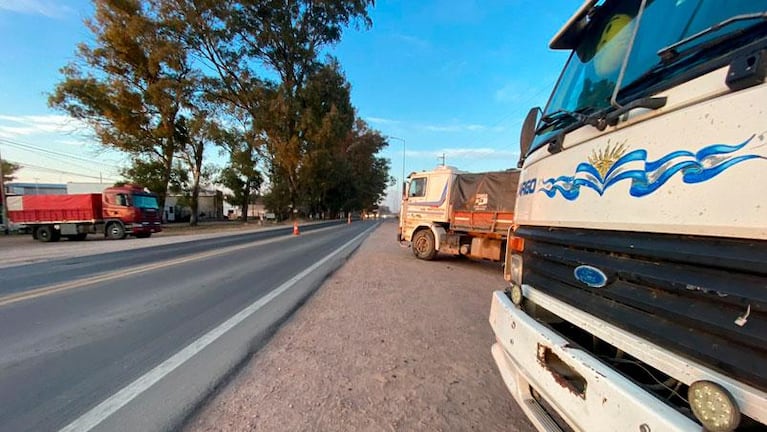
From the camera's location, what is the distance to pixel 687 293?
123 centimetres

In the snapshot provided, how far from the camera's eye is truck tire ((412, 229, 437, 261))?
10352mm

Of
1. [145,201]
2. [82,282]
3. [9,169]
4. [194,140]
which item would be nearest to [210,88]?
[194,140]

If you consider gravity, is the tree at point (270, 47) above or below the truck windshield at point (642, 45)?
above

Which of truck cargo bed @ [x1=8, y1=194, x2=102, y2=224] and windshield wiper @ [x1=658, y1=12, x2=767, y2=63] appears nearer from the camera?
windshield wiper @ [x1=658, y1=12, x2=767, y2=63]

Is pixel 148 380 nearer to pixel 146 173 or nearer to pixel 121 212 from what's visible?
pixel 121 212

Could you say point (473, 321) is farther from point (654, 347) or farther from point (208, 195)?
point (208, 195)

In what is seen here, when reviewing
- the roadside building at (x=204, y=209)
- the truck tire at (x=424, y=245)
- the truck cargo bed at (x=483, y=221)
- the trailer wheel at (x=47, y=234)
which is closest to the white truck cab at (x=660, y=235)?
the truck cargo bed at (x=483, y=221)

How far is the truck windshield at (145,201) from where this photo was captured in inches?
757

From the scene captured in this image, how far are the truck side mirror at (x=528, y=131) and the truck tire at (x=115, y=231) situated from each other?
2245 cm

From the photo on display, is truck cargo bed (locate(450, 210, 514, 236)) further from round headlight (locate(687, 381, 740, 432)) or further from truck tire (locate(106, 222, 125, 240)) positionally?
truck tire (locate(106, 222, 125, 240))

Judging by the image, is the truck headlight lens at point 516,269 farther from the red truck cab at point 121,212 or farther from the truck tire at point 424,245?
the red truck cab at point 121,212

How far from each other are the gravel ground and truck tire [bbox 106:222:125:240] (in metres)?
19.1

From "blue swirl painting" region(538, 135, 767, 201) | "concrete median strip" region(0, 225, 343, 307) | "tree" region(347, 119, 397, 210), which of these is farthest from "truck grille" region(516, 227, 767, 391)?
"tree" region(347, 119, 397, 210)

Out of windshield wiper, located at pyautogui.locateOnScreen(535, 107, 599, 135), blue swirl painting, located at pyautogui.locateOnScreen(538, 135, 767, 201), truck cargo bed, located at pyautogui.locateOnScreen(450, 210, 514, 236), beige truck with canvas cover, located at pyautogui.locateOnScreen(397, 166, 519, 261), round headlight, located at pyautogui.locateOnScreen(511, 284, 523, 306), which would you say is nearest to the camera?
blue swirl painting, located at pyautogui.locateOnScreen(538, 135, 767, 201)
